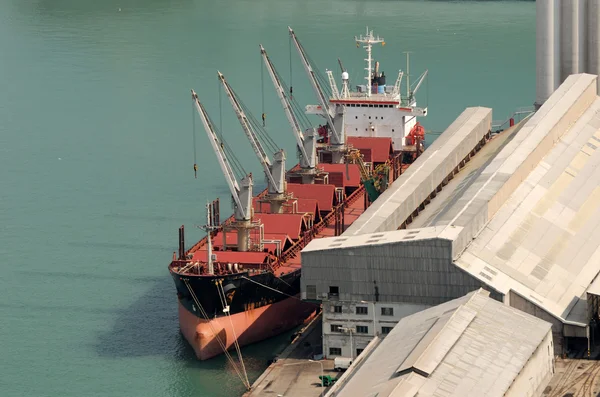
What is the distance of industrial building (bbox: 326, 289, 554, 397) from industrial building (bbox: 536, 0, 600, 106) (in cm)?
4309

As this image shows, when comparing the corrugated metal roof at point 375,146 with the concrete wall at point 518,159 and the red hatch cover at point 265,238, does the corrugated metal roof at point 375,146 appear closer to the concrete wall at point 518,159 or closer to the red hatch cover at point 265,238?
the concrete wall at point 518,159

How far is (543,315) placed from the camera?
59.4 m

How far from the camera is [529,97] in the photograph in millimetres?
132750

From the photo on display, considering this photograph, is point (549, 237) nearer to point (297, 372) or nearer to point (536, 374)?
point (536, 374)

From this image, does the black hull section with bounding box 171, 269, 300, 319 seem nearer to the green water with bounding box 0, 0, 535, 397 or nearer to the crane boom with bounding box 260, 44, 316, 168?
the green water with bounding box 0, 0, 535, 397

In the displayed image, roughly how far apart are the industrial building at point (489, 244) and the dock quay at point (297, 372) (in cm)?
137

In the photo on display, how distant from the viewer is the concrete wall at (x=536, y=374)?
2073 inches

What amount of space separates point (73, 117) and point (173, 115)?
9630 mm

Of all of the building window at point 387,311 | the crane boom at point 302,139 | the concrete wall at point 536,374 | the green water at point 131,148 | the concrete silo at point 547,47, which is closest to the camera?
the concrete wall at point 536,374

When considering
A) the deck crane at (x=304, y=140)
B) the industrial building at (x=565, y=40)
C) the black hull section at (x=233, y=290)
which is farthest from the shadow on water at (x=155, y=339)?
the industrial building at (x=565, y=40)

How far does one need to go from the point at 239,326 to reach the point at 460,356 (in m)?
16.1

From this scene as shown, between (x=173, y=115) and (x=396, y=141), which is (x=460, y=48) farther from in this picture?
(x=396, y=141)

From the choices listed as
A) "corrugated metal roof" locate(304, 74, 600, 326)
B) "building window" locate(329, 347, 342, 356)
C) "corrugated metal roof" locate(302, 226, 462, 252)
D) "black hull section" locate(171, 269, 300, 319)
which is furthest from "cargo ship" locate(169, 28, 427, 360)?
"building window" locate(329, 347, 342, 356)

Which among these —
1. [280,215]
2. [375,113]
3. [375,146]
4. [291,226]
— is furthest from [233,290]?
[375,113]
